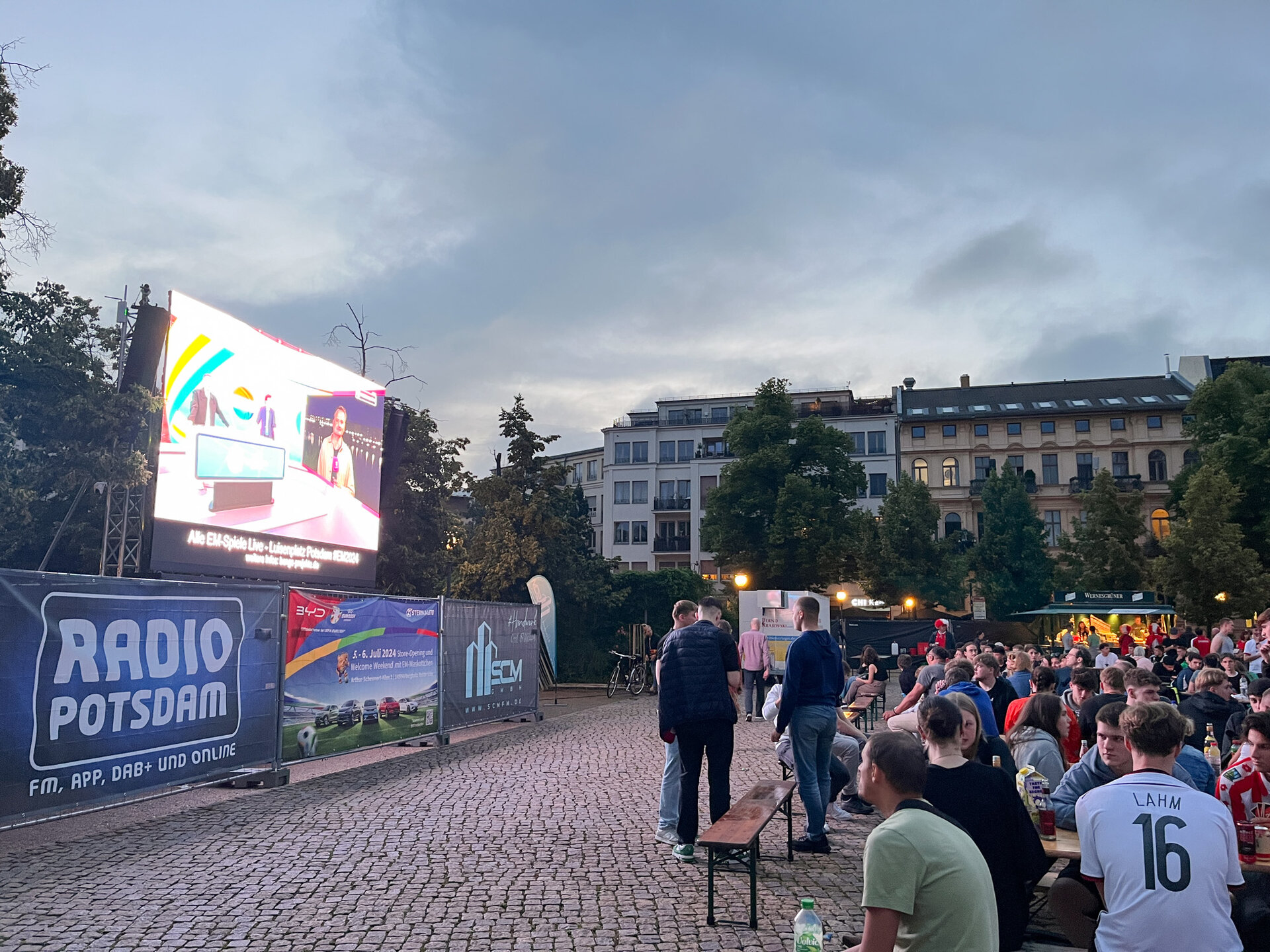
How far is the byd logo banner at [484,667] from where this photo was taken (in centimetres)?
1511

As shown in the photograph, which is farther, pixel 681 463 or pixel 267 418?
pixel 681 463

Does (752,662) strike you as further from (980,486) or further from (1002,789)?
(980,486)

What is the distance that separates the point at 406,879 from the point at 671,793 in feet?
7.47

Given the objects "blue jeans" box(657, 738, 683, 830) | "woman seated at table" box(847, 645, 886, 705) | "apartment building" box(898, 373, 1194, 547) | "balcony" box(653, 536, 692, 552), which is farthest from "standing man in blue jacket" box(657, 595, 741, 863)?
"balcony" box(653, 536, 692, 552)

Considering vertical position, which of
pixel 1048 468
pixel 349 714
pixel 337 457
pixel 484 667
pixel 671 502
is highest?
pixel 1048 468

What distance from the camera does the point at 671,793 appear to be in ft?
25.4

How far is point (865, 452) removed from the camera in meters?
65.3

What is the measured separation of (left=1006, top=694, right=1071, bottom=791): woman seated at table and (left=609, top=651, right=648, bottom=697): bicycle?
59.9 ft

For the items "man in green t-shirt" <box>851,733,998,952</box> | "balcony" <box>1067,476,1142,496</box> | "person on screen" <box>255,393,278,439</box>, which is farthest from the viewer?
"balcony" <box>1067,476,1142,496</box>

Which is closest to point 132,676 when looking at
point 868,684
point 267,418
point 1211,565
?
point 267,418

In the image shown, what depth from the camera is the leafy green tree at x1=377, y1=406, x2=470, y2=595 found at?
93.8 feet

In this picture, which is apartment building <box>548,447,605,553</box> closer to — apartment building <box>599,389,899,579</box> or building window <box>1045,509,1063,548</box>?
apartment building <box>599,389,899,579</box>

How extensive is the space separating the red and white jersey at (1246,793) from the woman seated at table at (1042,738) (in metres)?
0.96

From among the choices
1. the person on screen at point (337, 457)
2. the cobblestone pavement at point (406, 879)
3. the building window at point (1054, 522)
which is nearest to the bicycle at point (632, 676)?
the person on screen at point (337, 457)
